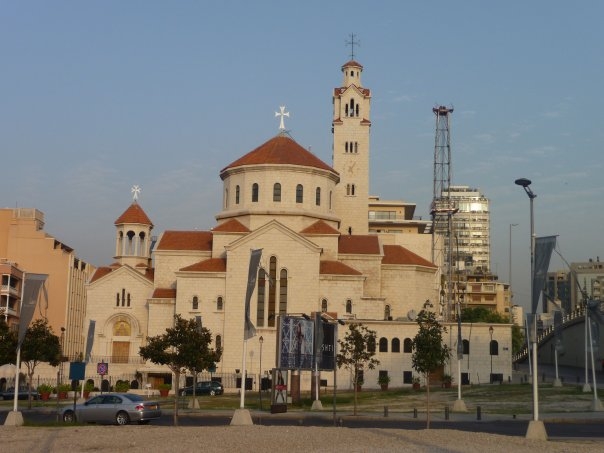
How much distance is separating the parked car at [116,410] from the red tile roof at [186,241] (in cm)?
4478

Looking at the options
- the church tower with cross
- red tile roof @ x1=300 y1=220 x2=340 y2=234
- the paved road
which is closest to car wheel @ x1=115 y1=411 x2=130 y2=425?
the paved road

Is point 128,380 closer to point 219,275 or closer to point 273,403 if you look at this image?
point 219,275

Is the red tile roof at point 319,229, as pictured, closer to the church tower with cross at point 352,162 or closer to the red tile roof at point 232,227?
the red tile roof at point 232,227

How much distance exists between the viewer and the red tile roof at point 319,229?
78.8m

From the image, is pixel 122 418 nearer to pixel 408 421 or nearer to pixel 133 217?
pixel 408 421

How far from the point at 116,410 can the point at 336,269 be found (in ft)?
133

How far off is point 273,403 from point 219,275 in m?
29.5

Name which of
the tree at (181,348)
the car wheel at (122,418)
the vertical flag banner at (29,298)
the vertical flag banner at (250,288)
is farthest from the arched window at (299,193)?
the car wheel at (122,418)

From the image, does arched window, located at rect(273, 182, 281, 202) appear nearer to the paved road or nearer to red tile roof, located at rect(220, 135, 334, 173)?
red tile roof, located at rect(220, 135, 334, 173)

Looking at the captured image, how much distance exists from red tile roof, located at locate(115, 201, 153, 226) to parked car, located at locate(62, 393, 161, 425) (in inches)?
2013

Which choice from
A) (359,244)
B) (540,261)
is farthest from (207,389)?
(540,261)

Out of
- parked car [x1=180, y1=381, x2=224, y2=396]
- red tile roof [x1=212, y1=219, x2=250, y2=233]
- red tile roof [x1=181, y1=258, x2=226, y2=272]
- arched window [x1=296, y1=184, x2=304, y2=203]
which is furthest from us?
arched window [x1=296, y1=184, x2=304, y2=203]

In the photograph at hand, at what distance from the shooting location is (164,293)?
78500 mm

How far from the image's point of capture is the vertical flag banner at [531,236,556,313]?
100 feet
